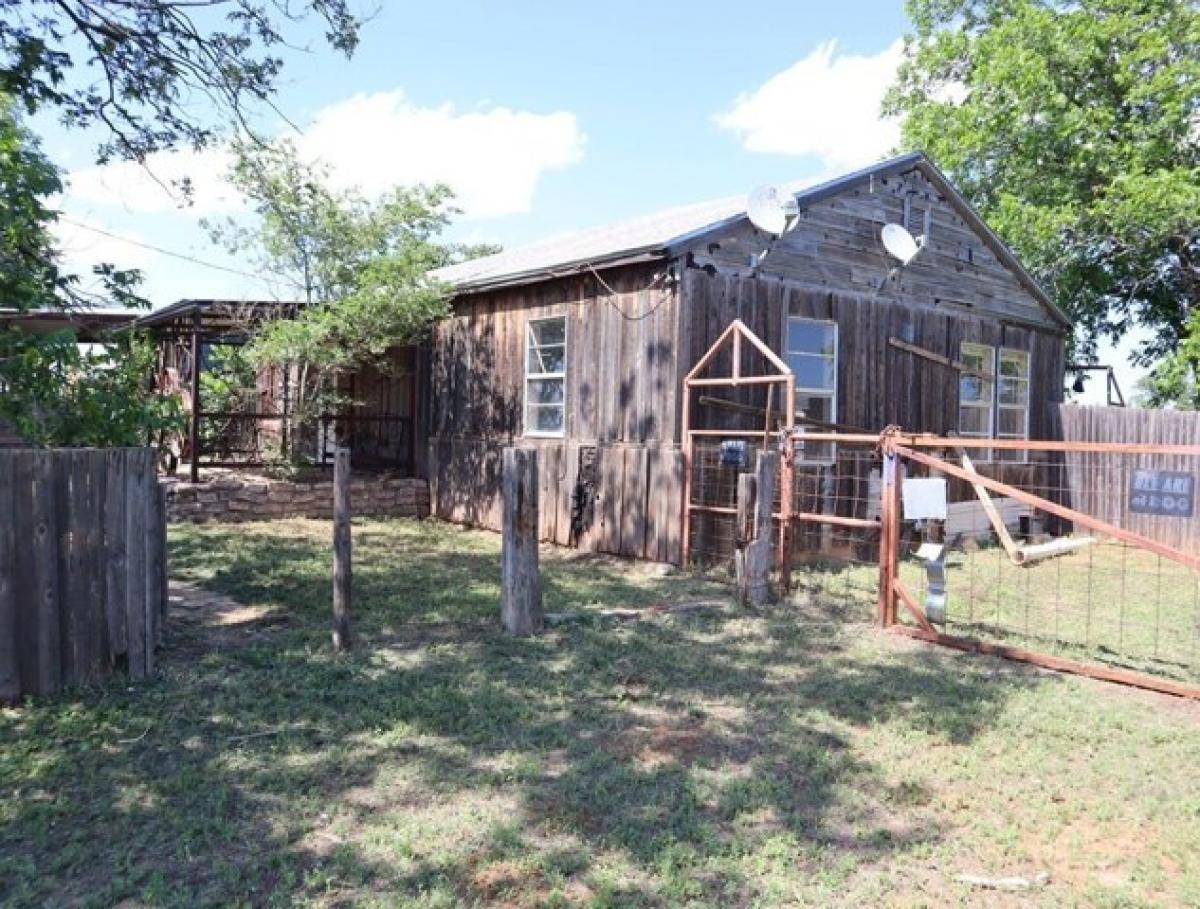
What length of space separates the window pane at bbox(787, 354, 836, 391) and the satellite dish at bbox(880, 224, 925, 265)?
1643mm

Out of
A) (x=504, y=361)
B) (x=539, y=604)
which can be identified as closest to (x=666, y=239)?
(x=504, y=361)

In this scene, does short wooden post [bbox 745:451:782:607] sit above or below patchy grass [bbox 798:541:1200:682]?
above

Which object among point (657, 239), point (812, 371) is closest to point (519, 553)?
point (657, 239)

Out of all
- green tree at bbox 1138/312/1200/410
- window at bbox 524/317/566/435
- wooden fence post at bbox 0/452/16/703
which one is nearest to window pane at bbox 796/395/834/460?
window at bbox 524/317/566/435

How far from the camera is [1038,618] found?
743 cm

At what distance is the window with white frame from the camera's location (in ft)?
44.4

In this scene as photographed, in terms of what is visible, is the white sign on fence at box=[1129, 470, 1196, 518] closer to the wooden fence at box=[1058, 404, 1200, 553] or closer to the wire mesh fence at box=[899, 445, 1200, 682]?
the wire mesh fence at box=[899, 445, 1200, 682]

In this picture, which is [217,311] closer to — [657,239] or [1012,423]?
[657,239]

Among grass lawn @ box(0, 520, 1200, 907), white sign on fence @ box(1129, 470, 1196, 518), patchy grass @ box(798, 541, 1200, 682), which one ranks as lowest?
patchy grass @ box(798, 541, 1200, 682)

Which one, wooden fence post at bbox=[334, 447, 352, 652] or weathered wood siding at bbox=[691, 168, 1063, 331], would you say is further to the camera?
weathered wood siding at bbox=[691, 168, 1063, 331]

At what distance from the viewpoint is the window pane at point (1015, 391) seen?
45.0 ft

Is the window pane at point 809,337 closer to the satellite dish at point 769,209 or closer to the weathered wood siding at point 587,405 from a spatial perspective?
the satellite dish at point 769,209

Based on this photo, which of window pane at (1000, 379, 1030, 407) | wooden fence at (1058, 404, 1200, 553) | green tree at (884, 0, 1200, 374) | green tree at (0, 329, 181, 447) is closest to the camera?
green tree at (0, 329, 181, 447)

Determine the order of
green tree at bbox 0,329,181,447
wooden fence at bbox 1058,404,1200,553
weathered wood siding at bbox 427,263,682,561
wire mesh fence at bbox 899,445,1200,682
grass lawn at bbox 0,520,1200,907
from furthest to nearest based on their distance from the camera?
wooden fence at bbox 1058,404,1200,553, weathered wood siding at bbox 427,263,682,561, wire mesh fence at bbox 899,445,1200,682, green tree at bbox 0,329,181,447, grass lawn at bbox 0,520,1200,907
